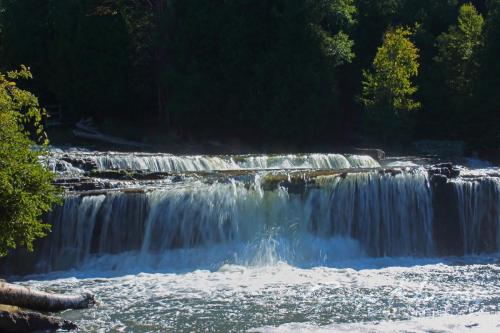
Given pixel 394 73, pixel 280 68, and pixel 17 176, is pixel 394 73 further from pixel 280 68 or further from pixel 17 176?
pixel 17 176

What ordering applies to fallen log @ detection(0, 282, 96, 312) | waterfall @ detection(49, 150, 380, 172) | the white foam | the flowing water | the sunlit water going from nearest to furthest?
the white foam, fallen log @ detection(0, 282, 96, 312), the sunlit water, the flowing water, waterfall @ detection(49, 150, 380, 172)

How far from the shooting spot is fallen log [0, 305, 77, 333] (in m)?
15.8

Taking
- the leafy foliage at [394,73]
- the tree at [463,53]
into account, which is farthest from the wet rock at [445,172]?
the tree at [463,53]

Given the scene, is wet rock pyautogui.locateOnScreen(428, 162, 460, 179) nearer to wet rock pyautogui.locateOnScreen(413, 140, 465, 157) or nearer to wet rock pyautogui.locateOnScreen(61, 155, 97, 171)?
wet rock pyautogui.locateOnScreen(413, 140, 465, 157)

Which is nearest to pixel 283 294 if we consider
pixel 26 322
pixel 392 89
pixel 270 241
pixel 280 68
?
pixel 270 241

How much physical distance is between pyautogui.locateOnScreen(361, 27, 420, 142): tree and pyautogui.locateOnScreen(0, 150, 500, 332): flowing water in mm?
9224

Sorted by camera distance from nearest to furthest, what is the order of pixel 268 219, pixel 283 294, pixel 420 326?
pixel 420 326 → pixel 283 294 → pixel 268 219

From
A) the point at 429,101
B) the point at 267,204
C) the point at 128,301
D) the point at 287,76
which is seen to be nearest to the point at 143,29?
the point at 287,76

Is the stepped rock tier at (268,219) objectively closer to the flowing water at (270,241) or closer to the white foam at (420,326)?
the flowing water at (270,241)

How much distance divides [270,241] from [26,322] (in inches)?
376

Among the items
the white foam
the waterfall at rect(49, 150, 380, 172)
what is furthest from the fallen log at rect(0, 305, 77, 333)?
the waterfall at rect(49, 150, 380, 172)

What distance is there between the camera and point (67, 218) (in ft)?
78.4

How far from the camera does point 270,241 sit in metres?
24.4

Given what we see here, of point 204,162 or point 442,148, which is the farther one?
point 442,148
